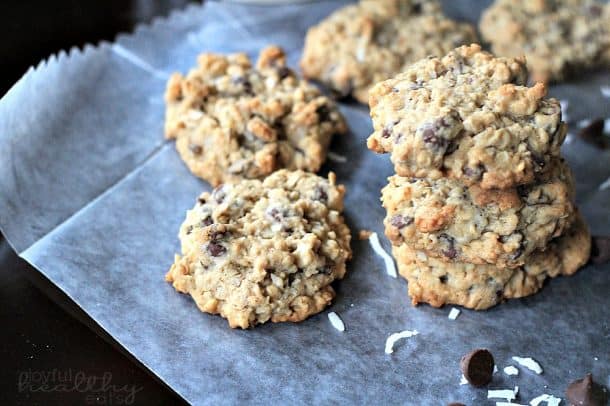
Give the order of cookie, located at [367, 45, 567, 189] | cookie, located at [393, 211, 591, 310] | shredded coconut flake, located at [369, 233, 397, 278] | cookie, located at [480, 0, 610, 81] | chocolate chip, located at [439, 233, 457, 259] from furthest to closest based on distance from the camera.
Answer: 1. cookie, located at [480, 0, 610, 81]
2. shredded coconut flake, located at [369, 233, 397, 278]
3. cookie, located at [393, 211, 591, 310]
4. chocolate chip, located at [439, 233, 457, 259]
5. cookie, located at [367, 45, 567, 189]

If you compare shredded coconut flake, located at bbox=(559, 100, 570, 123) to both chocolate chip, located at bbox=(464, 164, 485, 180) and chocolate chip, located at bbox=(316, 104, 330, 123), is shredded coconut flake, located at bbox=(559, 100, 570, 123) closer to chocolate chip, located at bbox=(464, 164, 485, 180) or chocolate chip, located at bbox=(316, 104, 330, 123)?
chocolate chip, located at bbox=(316, 104, 330, 123)

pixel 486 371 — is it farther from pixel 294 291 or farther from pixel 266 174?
pixel 266 174

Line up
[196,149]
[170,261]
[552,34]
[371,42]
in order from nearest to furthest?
[170,261] < [196,149] < [371,42] < [552,34]

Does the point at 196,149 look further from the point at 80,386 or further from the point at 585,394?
the point at 585,394

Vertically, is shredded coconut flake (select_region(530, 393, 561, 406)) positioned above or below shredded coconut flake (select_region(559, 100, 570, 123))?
below

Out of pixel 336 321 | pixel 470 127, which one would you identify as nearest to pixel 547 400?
pixel 336 321

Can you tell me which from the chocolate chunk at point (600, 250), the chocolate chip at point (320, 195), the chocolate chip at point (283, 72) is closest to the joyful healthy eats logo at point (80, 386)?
the chocolate chip at point (320, 195)

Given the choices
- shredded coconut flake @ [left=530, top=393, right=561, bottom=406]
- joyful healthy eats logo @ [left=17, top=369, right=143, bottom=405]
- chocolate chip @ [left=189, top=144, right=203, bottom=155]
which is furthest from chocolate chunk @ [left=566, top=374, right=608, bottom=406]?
chocolate chip @ [left=189, top=144, right=203, bottom=155]
